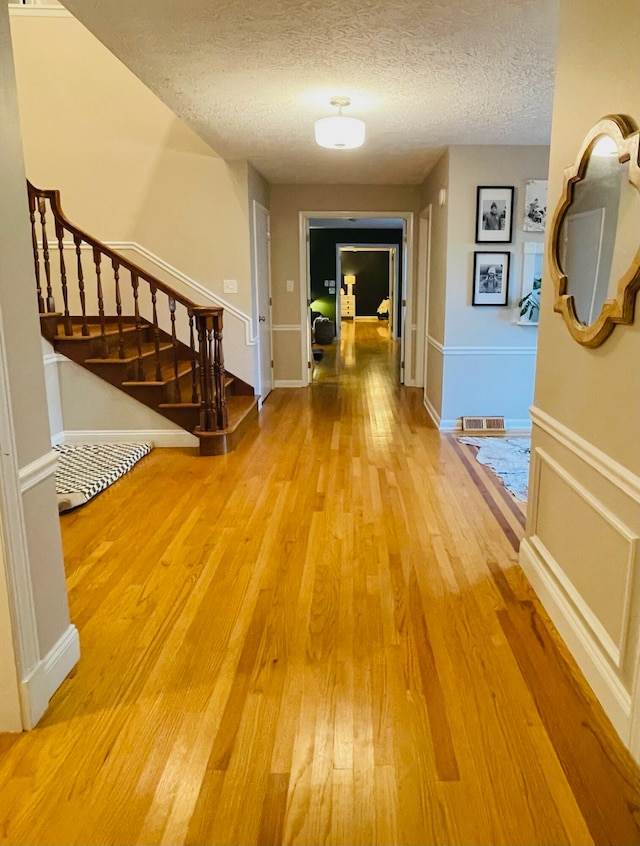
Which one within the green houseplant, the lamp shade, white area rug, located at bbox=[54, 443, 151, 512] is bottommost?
white area rug, located at bbox=[54, 443, 151, 512]

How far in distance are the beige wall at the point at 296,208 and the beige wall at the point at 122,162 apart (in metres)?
1.40

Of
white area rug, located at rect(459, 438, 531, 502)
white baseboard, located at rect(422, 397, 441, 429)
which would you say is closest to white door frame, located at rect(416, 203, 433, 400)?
white baseboard, located at rect(422, 397, 441, 429)

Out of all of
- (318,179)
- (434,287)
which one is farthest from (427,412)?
(318,179)

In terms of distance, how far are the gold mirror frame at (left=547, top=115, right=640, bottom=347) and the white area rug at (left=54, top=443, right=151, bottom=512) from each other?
2.69 meters

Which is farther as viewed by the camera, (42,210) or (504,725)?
(42,210)

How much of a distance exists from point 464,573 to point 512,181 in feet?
11.6

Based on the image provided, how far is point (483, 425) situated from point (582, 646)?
3.35 meters

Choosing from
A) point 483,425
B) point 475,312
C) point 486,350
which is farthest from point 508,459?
point 475,312

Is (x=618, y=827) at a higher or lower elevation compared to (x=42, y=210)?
lower

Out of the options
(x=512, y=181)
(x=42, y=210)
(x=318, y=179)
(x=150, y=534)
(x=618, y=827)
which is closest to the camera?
(x=618, y=827)

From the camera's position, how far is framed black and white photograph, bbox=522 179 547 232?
479cm

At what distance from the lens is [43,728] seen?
173 centimetres

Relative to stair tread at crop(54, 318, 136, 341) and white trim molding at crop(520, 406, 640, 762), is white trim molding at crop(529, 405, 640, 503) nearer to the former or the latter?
white trim molding at crop(520, 406, 640, 762)

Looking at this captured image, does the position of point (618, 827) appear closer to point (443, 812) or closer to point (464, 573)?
point (443, 812)
